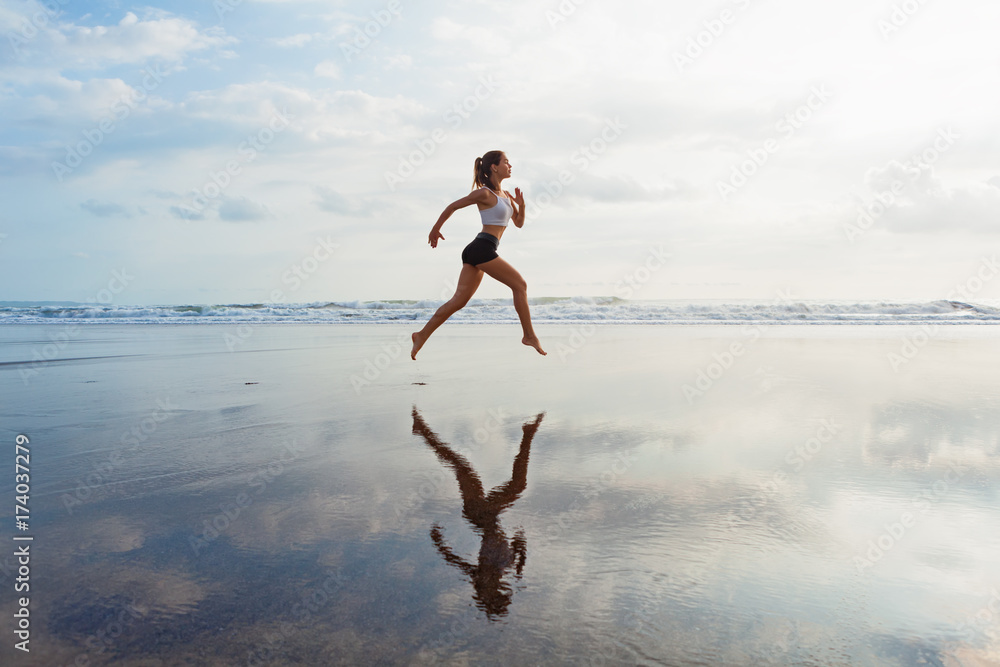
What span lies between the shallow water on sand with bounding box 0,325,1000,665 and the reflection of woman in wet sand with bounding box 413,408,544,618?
0.05 ft

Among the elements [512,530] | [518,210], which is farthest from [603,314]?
[512,530]

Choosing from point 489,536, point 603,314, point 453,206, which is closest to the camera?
point 489,536

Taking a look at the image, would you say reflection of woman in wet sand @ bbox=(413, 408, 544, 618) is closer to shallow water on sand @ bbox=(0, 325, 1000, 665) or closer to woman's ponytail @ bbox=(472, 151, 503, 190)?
shallow water on sand @ bbox=(0, 325, 1000, 665)

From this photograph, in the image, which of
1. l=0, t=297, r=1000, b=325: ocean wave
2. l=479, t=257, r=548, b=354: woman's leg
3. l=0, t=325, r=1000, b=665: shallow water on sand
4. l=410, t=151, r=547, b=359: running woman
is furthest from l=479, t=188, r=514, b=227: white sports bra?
l=0, t=297, r=1000, b=325: ocean wave

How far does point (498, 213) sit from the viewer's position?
752 centimetres

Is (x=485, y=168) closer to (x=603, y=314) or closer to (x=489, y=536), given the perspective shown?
(x=489, y=536)

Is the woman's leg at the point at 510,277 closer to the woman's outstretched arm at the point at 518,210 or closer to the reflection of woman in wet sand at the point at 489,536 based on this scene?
the woman's outstretched arm at the point at 518,210

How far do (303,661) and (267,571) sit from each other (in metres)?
0.64

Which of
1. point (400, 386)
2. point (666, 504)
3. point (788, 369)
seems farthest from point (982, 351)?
point (666, 504)

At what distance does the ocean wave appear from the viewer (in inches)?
989

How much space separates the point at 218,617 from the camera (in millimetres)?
2037

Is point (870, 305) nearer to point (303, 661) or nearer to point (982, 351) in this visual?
point (982, 351)

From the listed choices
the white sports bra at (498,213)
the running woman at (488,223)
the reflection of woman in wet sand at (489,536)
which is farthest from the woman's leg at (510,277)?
the reflection of woman in wet sand at (489,536)

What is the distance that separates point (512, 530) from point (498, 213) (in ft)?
17.2
